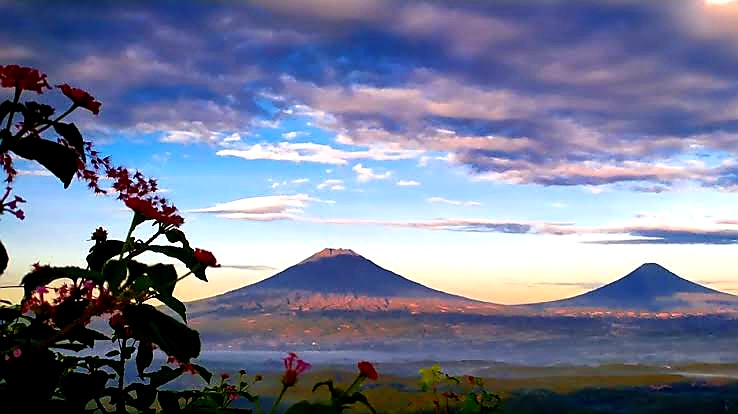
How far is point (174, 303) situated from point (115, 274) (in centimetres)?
34

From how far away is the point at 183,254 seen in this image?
2.88 m

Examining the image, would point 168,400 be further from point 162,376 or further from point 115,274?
point 115,274

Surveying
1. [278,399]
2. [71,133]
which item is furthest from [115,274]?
[278,399]

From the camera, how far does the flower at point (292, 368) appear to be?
2467mm

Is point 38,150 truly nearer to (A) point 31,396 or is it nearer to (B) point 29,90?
(B) point 29,90

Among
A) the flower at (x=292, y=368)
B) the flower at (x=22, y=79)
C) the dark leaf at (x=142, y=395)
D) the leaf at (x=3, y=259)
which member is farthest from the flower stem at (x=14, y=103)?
the dark leaf at (x=142, y=395)

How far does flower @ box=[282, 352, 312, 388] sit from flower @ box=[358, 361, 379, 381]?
0.59 ft

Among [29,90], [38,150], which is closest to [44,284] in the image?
[38,150]

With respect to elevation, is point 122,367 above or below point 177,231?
below

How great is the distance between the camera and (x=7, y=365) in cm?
246

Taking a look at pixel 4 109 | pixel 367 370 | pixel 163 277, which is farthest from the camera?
pixel 163 277

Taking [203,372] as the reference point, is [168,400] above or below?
below

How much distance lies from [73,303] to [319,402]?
3.38ft

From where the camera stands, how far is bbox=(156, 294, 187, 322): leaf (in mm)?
2687
